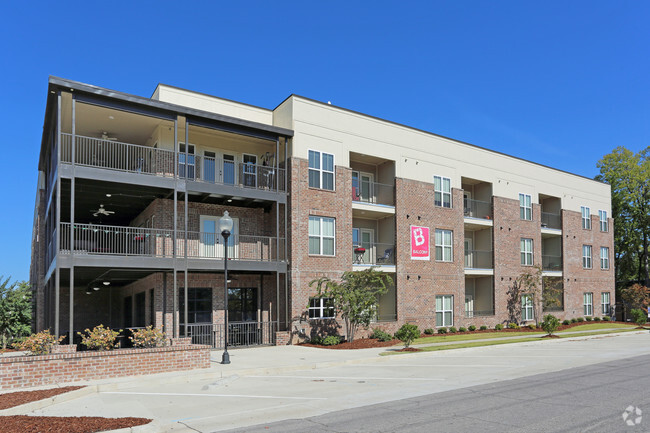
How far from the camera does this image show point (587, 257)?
131 ft

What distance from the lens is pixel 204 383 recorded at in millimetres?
14219

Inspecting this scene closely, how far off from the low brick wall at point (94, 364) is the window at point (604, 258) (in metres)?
35.4

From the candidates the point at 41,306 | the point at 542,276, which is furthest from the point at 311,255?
the point at 542,276

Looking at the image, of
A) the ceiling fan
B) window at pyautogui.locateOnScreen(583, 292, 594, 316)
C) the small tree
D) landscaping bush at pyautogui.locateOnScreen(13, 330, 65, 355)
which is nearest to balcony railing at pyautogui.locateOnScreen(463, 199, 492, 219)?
the small tree

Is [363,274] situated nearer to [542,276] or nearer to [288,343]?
[288,343]

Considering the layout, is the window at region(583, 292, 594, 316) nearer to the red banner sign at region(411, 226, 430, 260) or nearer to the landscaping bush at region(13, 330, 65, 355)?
the red banner sign at region(411, 226, 430, 260)

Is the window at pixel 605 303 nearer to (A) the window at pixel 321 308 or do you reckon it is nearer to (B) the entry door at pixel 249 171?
(A) the window at pixel 321 308

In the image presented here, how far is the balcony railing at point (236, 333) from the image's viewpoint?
22.1m

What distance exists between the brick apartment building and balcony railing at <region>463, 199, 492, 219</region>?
9cm

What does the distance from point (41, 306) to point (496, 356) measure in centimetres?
2298

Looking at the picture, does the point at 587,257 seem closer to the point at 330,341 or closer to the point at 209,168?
the point at 330,341

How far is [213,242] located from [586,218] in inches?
1166

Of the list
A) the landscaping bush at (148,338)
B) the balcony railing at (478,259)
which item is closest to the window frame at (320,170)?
the landscaping bush at (148,338)

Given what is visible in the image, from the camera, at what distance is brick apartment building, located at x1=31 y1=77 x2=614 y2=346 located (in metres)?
20.4
